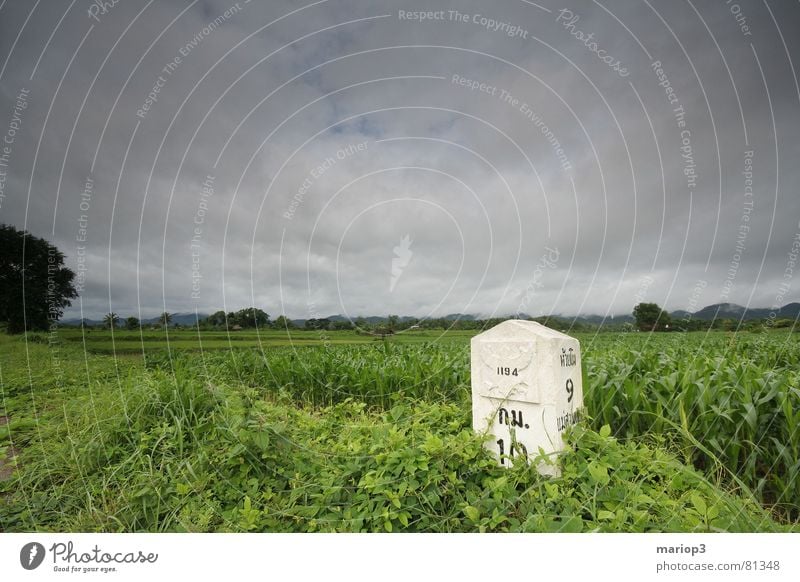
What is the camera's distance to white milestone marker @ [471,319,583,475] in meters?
2.62

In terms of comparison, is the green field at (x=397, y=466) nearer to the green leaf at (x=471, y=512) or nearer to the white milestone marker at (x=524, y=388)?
the green leaf at (x=471, y=512)

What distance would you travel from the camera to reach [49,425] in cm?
441

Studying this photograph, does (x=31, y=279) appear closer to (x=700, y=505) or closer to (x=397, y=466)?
(x=397, y=466)

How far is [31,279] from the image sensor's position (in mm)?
5359

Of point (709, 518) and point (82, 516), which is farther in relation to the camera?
point (82, 516)

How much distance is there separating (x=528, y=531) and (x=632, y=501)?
716 millimetres

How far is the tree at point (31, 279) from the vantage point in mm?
4230

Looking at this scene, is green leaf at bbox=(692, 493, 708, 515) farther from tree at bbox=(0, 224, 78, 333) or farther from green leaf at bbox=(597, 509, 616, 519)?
tree at bbox=(0, 224, 78, 333)

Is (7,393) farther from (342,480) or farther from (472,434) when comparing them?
(472,434)
